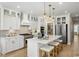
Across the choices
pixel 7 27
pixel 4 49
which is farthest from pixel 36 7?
pixel 4 49

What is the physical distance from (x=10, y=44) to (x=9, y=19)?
103 cm

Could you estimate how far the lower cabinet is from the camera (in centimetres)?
404

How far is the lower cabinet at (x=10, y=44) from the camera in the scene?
404 cm

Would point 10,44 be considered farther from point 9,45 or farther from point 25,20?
point 25,20

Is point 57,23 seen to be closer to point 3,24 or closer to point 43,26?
point 43,26

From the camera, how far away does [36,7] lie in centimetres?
414

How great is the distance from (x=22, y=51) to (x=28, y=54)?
271mm

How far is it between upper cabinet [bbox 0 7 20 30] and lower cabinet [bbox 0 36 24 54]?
0.47 metres

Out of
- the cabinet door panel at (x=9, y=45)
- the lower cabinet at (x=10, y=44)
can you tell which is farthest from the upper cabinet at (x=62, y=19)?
the cabinet door panel at (x=9, y=45)

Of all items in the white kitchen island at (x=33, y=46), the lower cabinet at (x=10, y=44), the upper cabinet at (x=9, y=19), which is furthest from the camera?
the lower cabinet at (x=10, y=44)

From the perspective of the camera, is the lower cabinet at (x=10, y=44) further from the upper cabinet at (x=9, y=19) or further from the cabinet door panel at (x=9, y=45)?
the upper cabinet at (x=9, y=19)

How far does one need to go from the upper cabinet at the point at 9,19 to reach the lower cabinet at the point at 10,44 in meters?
0.47

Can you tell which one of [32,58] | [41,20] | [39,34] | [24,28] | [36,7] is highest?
[36,7]

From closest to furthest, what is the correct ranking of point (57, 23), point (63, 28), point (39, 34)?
point (39, 34), point (57, 23), point (63, 28)
